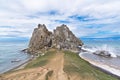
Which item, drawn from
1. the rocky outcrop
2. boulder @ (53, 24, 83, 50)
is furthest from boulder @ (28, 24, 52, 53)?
boulder @ (53, 24, 83, 50)

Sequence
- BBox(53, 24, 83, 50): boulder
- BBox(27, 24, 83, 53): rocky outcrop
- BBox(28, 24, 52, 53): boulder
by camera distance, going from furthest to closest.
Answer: BBox(28, 24, 52, 53): boulder, BBox(27, 24, 83, 53): rocky outcrop, BBox(53, 24, 83, 50): boulder

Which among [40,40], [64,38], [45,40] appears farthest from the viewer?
[64,38]

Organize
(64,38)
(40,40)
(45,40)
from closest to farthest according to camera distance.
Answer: (40,40)
(45,40)
(64,38)

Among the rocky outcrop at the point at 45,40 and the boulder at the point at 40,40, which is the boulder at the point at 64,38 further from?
the boulder at the point at 40,40

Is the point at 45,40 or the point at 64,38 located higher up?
the point at 64,38

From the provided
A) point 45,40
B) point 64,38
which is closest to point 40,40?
point 45,40

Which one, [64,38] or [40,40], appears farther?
[64,38]

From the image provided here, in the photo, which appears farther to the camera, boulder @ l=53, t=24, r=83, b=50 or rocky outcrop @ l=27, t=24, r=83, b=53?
rocky outcrop @ l=27, t=24, r=83, b=53

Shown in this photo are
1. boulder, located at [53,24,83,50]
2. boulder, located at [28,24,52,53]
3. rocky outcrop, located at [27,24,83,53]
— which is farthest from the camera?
boulder, located at [28,24,52,53]

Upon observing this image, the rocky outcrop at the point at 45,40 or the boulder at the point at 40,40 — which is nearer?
the rocky outcrop at the point at 45,40

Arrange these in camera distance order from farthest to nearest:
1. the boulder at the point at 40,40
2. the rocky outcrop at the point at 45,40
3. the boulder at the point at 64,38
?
1. the boulder at the point at 40,40
2. the rocky outcrop at the point at 45,40
3. the boulder at the point at 64,38

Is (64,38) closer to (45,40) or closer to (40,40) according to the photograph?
(45,40)

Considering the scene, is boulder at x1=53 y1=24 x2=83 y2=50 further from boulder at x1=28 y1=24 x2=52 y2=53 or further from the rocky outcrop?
boulder at x1=28 y1=24 x2=52 y2=53

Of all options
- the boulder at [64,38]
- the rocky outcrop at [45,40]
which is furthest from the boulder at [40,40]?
the boulder at [64,38]
